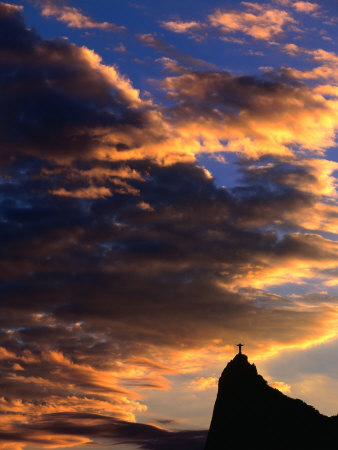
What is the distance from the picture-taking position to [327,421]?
236 ft

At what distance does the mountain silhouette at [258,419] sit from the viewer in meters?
71.9

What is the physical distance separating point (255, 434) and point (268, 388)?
515cm

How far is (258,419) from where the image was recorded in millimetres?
74500

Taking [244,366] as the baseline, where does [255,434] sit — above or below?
below

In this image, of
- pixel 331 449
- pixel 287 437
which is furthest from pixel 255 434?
pixel 331 449

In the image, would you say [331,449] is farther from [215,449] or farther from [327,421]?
[215,449]

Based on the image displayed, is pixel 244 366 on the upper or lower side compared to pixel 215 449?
upper

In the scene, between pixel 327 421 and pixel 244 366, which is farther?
pixel 244 366

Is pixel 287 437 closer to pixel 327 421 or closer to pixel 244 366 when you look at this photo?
pixel 327 421

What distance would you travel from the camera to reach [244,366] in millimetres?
78500

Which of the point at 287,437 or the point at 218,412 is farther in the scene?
the point at 218,412

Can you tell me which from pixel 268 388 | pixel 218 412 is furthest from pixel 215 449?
pixel 268 388

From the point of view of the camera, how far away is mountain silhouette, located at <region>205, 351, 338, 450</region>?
71.9 meters

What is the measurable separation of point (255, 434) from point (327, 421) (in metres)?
7.46
